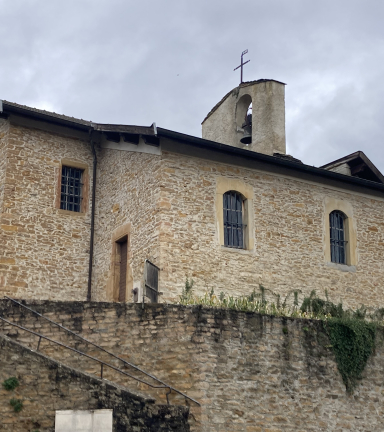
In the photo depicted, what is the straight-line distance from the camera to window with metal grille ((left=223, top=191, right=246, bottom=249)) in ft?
60.7

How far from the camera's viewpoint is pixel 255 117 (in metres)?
22.9

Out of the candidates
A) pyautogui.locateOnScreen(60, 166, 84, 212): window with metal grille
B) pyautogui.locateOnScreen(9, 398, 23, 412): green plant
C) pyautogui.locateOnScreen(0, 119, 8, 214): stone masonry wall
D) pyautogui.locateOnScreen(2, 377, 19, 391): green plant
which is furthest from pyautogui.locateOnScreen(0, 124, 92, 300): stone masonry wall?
pyautogui.locateOnScreen(9, 398, 23, 412): green plant

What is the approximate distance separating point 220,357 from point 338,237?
684cm

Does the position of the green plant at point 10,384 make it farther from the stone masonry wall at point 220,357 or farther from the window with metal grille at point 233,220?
the window with metal grille at point 233,220

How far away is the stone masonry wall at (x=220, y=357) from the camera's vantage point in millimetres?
14488

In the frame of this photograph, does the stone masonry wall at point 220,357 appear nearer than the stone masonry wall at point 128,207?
Yes

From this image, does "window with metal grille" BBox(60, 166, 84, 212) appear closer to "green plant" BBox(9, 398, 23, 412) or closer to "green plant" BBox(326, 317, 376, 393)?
"green plant" BBox(326, 317, 376, 393)

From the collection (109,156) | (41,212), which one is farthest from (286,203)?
(41,212)

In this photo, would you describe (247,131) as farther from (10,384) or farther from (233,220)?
(10,384)

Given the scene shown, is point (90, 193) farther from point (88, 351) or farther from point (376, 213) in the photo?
point (376, 213)

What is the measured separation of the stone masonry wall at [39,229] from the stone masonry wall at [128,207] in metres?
0.39

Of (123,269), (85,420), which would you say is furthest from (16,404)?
(123,269)

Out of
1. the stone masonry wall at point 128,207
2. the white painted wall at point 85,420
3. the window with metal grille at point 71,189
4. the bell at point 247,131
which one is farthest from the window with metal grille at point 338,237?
the white painted wall at point 85,420

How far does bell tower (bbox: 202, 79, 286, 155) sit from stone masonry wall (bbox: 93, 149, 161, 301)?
465cm
